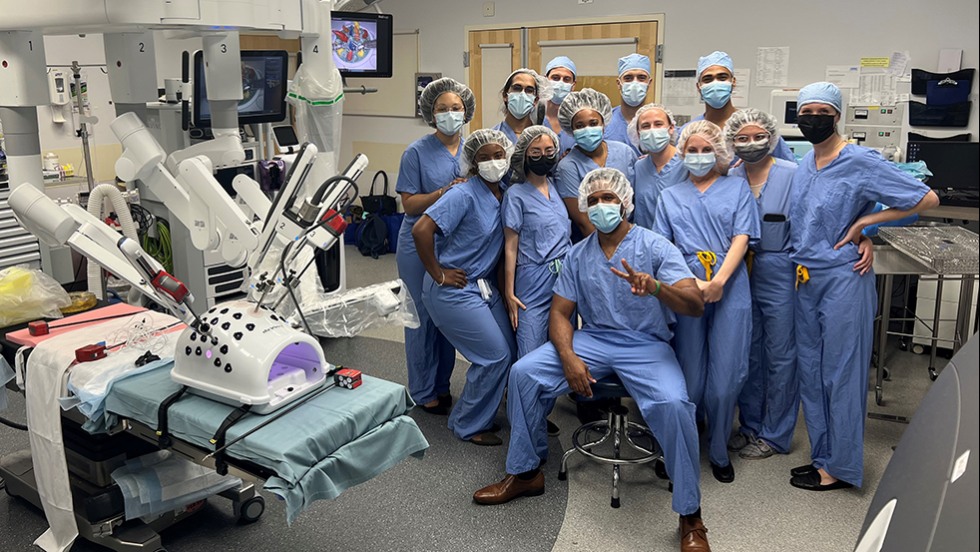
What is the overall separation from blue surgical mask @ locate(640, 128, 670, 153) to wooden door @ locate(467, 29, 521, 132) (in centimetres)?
326

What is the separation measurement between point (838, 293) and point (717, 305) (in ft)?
1.43

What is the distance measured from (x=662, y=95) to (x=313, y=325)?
10.4 ft

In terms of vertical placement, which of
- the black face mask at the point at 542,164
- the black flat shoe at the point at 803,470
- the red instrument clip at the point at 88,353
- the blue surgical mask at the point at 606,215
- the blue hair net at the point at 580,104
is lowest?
the black flat shoe at the point at 803,470

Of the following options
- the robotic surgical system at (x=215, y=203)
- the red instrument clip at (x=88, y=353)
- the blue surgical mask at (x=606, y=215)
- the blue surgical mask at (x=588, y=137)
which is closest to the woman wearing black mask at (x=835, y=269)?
the blue surgical mask at (x=606, y=215)

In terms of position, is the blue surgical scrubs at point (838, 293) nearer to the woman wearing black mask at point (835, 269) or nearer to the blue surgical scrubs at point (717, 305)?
the woman wearing black mask at point (835, 269)

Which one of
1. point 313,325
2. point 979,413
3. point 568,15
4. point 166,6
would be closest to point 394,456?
point 166,6

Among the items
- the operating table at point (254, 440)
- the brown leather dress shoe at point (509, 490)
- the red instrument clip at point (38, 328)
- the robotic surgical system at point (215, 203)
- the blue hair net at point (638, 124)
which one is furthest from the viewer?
the blue hair net at point (638, 124)

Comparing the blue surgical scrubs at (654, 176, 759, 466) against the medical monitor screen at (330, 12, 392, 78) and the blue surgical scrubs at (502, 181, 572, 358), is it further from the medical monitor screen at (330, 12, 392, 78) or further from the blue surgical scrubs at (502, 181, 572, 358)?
the medical monitor screen at (330, 12, 392, 78)

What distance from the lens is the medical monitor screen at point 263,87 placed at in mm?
4156

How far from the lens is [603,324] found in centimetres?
300

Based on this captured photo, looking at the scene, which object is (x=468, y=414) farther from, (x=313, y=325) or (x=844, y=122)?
(x=844, y=122)

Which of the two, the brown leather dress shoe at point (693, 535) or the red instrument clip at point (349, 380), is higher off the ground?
the red instrument clip at point (349, 380)

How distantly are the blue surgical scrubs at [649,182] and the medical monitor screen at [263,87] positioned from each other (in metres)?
2.03

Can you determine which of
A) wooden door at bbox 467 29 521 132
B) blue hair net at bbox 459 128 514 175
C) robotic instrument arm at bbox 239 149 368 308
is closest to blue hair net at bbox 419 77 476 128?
blue hair net at bbox 459 128 514 175
